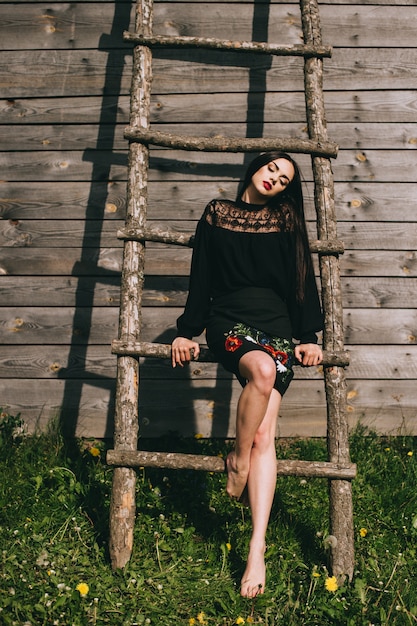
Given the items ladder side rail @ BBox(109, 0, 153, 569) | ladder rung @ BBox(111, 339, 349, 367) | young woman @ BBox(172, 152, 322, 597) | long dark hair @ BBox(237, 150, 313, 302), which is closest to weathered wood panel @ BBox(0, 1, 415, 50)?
ladder side rail @ BBox(109, 0, 153, 569)

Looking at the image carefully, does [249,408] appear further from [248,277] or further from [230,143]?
[230,143]

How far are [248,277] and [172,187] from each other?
50.9 inches

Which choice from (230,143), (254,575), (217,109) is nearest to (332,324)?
(230,143)

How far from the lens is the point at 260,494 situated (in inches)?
89.7

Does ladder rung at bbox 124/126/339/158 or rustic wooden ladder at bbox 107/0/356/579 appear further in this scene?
ladder rung at bbox 124/126/339/158

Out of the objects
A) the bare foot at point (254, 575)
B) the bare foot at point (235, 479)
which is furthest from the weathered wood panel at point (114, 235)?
the bare foot at point (254, 575)

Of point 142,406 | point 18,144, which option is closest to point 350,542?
point 142,406

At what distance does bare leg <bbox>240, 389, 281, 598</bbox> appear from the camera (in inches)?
87.1

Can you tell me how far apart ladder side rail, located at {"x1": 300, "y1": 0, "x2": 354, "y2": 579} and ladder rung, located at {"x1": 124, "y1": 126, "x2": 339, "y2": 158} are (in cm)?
6

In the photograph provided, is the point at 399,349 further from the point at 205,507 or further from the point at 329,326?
the point at 205,507

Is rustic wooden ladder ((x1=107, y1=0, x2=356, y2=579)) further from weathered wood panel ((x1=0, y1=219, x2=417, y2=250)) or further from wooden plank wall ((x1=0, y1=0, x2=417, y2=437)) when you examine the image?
weathered wood panel ((x1=0, y1=219, x2=417, y2=250))

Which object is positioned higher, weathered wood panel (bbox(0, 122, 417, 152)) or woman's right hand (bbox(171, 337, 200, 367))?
weathered wood panel (bbox(0, 122, 417, 152))

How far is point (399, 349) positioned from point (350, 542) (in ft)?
4.87

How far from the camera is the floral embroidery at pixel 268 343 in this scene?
7.93 ft
